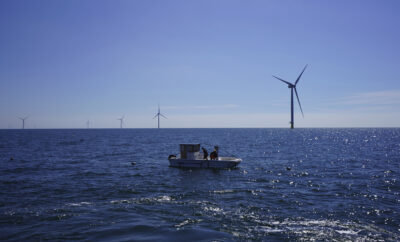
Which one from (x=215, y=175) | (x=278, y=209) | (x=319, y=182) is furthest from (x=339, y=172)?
(x=278, y=209)

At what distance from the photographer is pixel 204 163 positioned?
35.6 metres

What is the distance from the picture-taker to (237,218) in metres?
15.7

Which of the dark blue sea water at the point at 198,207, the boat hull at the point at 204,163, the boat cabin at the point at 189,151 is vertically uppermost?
the boat cabin at the point at 189,151

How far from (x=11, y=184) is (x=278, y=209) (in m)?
23.6

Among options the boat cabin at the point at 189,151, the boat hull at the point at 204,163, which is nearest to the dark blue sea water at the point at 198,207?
the boat hull at the point at 204,163

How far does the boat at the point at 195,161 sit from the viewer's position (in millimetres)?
35188

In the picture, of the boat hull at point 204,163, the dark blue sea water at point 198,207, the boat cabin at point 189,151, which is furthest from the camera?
the boat cabin at point 189,151

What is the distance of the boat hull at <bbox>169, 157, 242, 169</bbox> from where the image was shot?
35.2 metres

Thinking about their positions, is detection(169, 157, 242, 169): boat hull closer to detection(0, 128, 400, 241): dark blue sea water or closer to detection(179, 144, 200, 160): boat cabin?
detection(179, 144, 200, 160): boat cabin

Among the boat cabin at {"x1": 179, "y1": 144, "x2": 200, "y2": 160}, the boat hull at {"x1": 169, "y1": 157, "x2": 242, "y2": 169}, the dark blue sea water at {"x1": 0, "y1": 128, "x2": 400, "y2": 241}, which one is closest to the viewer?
the dark blue sea water at {"x1": 0, "y1": 128, "x2": 400, "y2": 241}

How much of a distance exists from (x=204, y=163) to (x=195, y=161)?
3.91 feet

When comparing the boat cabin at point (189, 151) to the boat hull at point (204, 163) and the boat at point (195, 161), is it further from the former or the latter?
the boat hull at point (204, 163)

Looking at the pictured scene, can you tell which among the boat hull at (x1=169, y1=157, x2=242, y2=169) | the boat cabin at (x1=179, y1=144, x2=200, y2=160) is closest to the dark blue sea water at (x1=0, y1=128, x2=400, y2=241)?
the boat hull at (x1=169, y1=157, x2=242, y2=169)

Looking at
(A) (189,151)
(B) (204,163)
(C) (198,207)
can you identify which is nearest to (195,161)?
(B) (204,163)
